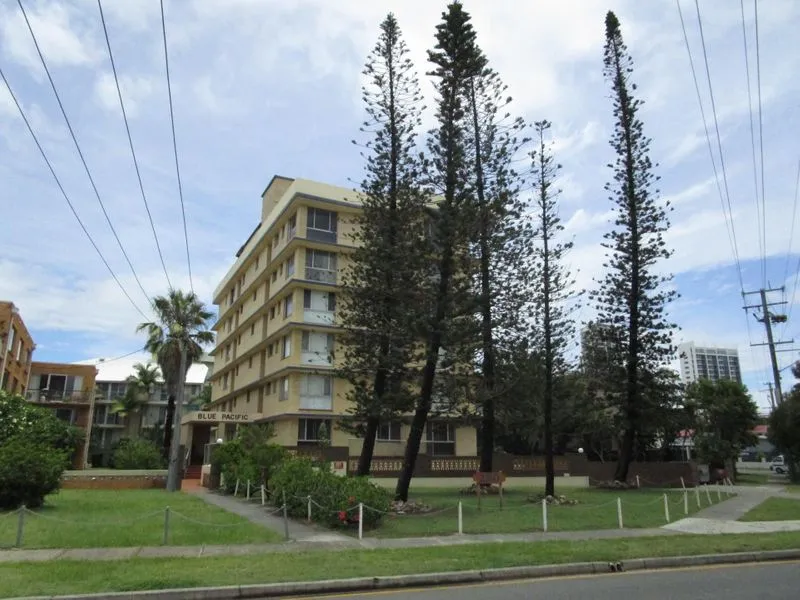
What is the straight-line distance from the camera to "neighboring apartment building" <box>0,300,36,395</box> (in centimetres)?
3809

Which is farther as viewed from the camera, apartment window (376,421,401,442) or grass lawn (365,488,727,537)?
apartment window (376,421,401,442)

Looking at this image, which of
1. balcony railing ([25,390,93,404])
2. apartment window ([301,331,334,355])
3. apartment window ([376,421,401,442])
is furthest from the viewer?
balcony railing ([25,390,93,404])

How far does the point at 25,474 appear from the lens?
16.8m

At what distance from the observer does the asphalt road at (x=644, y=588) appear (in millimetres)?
8375

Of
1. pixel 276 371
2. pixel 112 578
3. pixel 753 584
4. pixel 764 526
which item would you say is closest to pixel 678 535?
pixel 764 526

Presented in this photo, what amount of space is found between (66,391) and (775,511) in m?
52.3

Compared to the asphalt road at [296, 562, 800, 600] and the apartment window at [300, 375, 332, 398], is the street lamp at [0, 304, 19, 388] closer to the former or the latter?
the apartment window at [300, 375, 332, 398]

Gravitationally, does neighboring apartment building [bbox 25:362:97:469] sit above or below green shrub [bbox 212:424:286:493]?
above

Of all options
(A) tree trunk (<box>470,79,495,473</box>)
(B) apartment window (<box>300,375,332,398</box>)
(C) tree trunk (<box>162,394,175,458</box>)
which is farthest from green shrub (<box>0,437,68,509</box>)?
(C) tree trunk (<box>162,394,175,458</box>)

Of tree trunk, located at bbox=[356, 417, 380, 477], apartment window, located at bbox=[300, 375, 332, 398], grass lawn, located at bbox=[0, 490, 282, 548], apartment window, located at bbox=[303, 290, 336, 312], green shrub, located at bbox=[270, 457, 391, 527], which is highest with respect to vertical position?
apartment window, located at bbox=[303, 290, 336, 312]

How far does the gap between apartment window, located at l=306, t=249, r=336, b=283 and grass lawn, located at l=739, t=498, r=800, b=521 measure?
22.8m

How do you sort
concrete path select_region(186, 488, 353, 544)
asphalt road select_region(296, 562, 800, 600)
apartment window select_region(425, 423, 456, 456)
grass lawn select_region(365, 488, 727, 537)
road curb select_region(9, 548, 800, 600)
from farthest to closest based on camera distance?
apartment window select_region(425, 423, 456, 456) < grass lawn select_region(365, 488, 727, 537) < concrete path select_region(186, 488, 353, 544) < asphalt road select_region(296, 562, 800, 600) < road curb select_region(9, 548, 800, 600)

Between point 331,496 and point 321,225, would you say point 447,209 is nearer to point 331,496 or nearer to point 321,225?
point 331,496

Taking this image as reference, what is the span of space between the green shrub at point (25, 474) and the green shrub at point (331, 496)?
6.40 m
